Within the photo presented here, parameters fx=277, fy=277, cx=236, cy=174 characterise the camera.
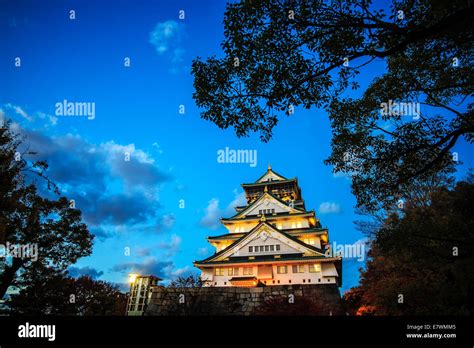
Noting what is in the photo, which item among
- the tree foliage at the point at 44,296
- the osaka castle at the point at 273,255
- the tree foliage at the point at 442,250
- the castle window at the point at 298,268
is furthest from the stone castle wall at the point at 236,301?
the castle window at the point at 298,268

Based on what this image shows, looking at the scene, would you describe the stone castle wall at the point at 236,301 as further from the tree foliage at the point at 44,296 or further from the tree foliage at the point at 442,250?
the tree foliage at the point at 442,250

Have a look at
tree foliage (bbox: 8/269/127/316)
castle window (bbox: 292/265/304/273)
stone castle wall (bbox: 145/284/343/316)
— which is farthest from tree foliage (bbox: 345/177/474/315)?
castle window (bbox: 292/265/304/273)

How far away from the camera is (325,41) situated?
5457 mm

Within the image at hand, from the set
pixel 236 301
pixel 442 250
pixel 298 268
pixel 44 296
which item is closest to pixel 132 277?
pixel 44 296

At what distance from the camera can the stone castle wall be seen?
593 inches

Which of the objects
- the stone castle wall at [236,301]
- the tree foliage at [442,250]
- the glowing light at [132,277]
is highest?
the tree foliage at [442,250]

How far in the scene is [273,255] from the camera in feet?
94.0

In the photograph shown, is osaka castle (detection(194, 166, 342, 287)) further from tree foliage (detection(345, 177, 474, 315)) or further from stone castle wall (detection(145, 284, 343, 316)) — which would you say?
tree foliage (detection(345, 177, 474, 315))

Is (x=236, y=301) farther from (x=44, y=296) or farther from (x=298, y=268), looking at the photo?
(x=298, y=268)
